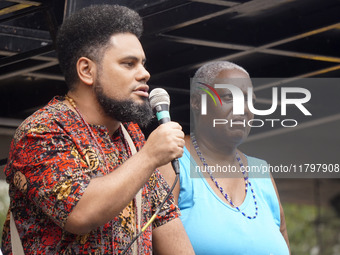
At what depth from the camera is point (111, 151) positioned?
2533mm

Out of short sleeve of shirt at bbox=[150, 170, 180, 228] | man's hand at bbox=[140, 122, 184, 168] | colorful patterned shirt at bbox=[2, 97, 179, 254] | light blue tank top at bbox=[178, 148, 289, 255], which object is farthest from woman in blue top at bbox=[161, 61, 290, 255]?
man's hand at bbox=[140, 122, 184, 168]

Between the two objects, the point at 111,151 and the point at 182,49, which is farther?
the point at 182,49

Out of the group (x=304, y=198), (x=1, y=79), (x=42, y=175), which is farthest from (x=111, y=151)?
(x=304, y=198)

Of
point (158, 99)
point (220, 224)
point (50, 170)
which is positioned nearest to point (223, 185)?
point (220, 224)

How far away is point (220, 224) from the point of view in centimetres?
324

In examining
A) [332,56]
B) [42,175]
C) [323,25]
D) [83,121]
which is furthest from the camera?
[332,56]

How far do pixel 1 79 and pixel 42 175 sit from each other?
260 centimetres

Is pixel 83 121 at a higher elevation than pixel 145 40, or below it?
higher

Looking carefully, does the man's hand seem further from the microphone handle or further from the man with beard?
the microphone handle

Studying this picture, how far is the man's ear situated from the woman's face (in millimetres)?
1070

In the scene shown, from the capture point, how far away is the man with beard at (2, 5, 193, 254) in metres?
2.26

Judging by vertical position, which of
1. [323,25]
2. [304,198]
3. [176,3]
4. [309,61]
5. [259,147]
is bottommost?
[304,198]

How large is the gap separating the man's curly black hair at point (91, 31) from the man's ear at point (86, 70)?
19mm

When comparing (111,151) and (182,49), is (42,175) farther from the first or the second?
(182,49)
